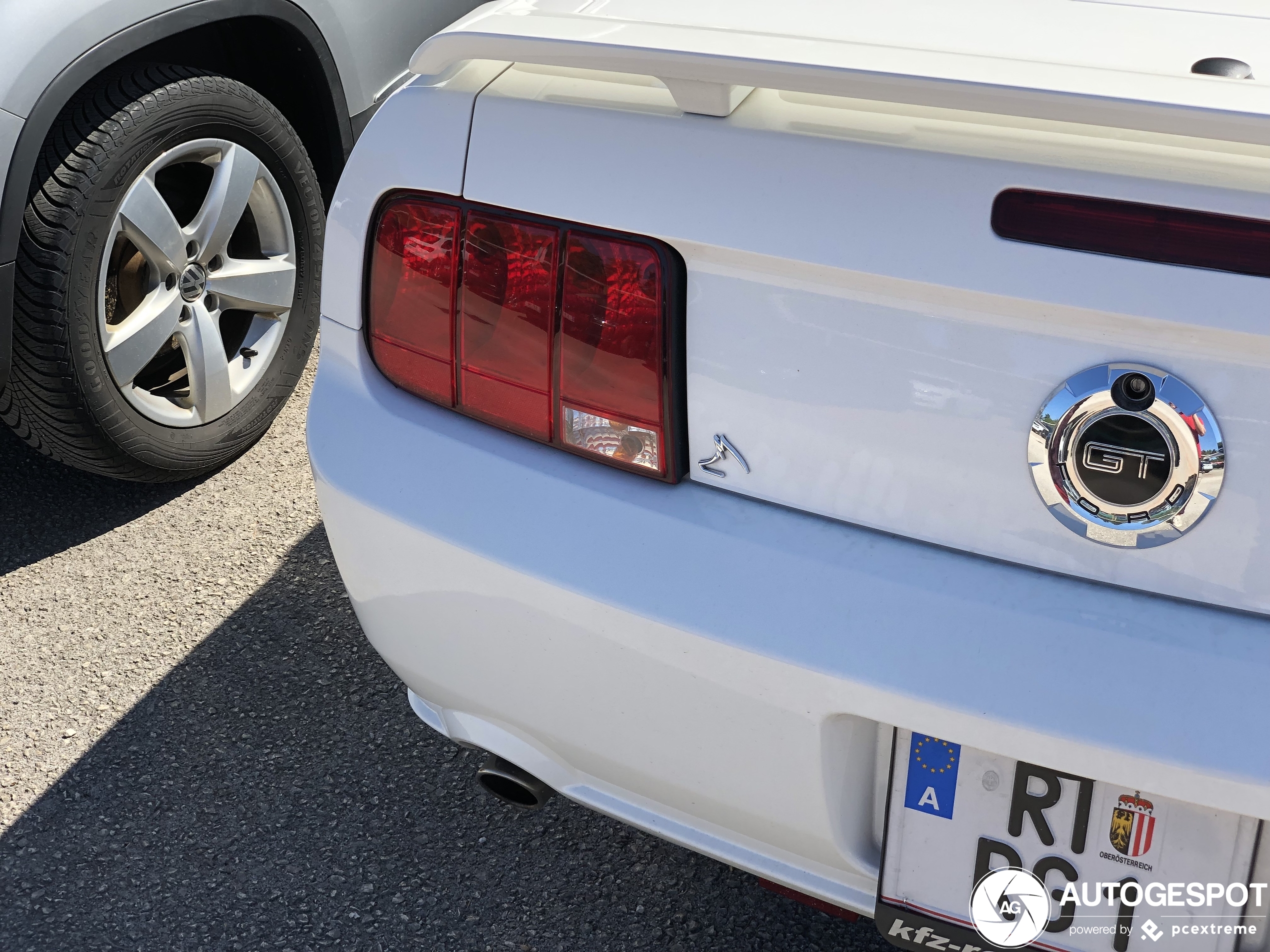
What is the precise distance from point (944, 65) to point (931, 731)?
0.69 metres

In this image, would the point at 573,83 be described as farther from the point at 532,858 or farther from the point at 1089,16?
the point at 532,858

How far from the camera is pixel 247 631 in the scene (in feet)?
8.49

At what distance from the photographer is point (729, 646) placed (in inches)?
52.0

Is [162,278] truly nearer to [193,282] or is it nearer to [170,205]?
[193,282]

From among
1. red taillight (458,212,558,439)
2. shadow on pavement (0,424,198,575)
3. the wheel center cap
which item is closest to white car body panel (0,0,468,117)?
the wheel center cap

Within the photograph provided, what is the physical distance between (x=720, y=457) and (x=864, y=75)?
44 cm

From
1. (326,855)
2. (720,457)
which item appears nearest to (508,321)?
(720,457)

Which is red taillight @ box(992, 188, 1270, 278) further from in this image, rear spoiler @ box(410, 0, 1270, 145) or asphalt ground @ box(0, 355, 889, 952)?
asphalt ground @ box(0, 355, 889, 952)

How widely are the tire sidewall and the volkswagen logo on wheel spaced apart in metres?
2.11

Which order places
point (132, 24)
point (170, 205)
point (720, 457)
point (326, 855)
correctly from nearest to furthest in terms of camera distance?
point (720, 457)
point (326, 855)
point (132, 24)
point (170, 205)

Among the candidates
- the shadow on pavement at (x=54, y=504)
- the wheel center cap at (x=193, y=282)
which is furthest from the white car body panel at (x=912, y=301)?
the shadow on pavement at (x=54, y=504)

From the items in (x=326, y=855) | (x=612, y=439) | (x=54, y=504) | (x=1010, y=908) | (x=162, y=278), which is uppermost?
(x=612, y=439)

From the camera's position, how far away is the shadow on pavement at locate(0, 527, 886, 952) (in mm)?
→ 1947

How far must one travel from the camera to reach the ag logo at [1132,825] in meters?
1.25
